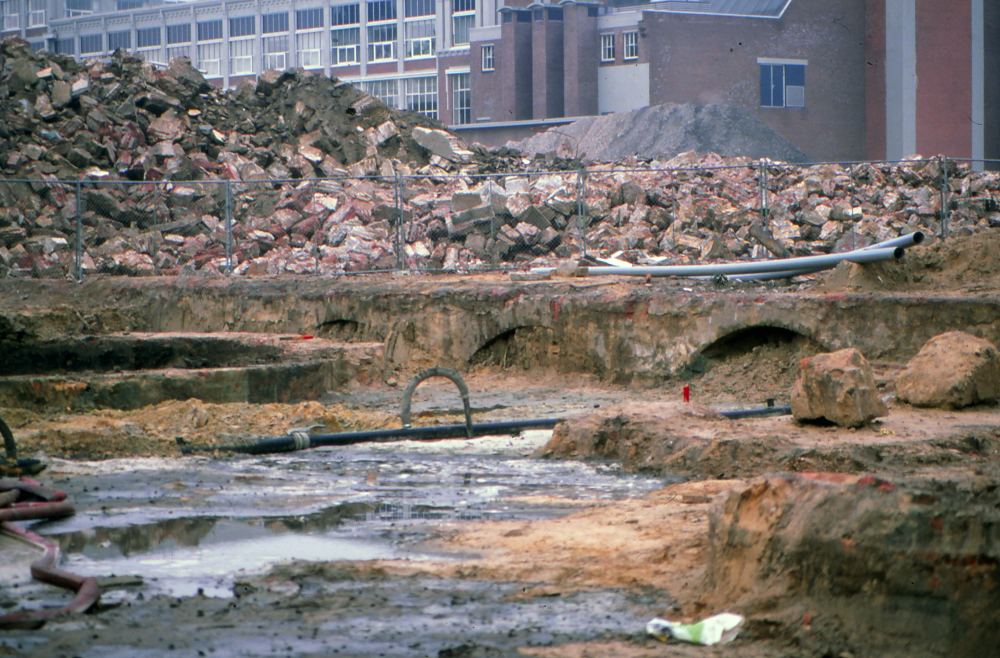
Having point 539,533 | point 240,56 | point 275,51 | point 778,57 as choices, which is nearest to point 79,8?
point 240,56

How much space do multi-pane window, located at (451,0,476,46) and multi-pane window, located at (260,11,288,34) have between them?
13.6 meters

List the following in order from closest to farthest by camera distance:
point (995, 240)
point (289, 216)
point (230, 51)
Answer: point (995, 240) < point (289, 216) < point (230, 51)

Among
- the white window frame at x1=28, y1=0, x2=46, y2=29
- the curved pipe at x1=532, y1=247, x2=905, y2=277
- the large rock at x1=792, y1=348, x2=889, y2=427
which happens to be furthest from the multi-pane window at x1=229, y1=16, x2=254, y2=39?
the large rock at x1=792, y1=348, x2=889, y2=427

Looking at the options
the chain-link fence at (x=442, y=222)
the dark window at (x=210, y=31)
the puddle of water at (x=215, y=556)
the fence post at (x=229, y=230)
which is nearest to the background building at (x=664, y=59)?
the dark window at (x=210, y=31)

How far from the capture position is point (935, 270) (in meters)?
14.0

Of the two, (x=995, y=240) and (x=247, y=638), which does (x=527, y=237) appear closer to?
(x=995, y=240)

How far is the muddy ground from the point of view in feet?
13.6

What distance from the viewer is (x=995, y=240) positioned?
557 inches

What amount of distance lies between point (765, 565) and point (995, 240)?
11224 mm

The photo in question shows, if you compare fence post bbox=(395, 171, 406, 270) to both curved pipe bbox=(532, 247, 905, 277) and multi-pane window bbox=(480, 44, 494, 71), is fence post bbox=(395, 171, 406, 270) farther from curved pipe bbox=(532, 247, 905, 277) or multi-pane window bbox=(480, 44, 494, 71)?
multi-pane window bbox=(480, 44, 494, 71)

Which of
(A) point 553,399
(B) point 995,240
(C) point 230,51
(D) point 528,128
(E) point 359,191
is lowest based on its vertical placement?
(A) point 553,399

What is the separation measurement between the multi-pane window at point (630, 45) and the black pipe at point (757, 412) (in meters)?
48.7

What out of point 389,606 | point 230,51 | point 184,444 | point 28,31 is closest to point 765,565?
point 389,606

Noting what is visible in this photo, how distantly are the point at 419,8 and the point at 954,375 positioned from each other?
64.5m
